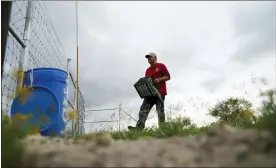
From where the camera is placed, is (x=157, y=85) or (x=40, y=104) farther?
(x=157, y=85)

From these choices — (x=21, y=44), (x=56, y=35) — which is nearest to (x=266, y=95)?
(x=21, y=44)

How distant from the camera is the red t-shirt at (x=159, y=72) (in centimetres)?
598

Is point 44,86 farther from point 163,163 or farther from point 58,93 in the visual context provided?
point 163,163

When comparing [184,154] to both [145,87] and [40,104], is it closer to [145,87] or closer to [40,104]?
[40,104]

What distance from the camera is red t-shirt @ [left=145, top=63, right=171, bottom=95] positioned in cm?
598

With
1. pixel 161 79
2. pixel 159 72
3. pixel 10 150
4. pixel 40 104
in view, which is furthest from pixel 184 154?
pixel 159 72

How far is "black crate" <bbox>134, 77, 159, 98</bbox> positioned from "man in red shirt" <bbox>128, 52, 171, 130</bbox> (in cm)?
13

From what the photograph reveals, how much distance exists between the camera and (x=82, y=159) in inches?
61.7

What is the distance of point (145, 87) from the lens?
19.2 ft

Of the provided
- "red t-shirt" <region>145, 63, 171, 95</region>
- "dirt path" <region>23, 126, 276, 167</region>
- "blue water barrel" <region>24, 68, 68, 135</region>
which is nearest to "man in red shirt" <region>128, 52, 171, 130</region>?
"red t-shirt" <region>145, 63, 171, 95</region>

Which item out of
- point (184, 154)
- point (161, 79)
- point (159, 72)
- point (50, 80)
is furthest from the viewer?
point (159, 72)

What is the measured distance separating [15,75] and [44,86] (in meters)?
0.38

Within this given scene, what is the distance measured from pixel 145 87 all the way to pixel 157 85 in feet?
0.83

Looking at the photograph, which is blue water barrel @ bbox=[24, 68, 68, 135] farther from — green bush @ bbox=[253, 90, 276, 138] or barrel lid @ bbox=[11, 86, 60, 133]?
green bush @ bbox=[253, 90, 276, 138]
